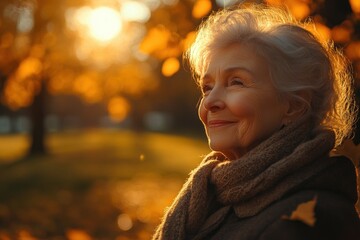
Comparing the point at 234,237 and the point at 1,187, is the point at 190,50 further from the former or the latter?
the point at 1,187

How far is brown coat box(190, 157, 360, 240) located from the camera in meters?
2.04

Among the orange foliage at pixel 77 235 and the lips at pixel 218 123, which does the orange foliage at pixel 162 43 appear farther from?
the orange foliage at pixel 77 235

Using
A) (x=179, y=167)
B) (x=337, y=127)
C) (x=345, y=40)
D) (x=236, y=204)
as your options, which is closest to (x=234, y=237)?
(x=236, y=204)

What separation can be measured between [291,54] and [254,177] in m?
0.51

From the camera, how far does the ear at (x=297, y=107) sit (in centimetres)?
244

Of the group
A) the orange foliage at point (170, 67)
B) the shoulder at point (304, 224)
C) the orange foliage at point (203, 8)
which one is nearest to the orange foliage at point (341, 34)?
the orange foliage at point (203, 8)

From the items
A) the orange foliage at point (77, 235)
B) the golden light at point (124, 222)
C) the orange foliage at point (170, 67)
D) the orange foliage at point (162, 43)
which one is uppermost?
the orange foliage at point (162, 43)

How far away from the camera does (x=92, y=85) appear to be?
65.7ft

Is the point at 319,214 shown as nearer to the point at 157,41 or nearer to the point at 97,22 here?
the point at 157,41

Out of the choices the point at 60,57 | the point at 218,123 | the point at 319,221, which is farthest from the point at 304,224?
the point at 60,57

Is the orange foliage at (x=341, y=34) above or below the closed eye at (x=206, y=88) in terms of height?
below

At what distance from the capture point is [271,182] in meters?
2.19

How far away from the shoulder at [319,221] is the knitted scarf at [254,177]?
0.07 metres

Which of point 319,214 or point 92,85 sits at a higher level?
point 319,214
